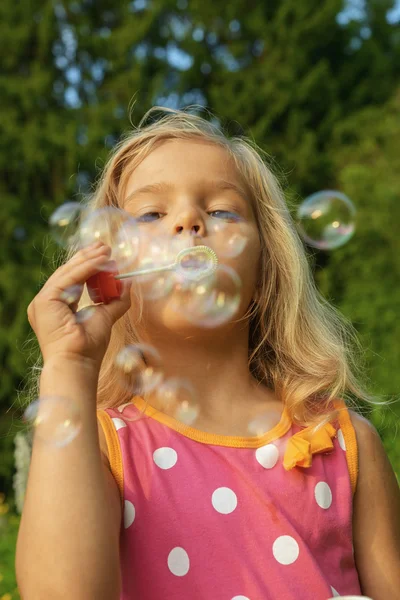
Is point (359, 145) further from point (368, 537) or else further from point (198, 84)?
point (368, 537)

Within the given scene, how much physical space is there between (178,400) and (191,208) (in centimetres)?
45

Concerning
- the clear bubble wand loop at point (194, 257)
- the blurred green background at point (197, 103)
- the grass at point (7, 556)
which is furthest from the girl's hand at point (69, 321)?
the blurred green background at point (197, 103)

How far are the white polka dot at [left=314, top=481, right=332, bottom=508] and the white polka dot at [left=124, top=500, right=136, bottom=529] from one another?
412mm

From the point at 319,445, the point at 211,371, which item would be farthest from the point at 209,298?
the point at 319,445

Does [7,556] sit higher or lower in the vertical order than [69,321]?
lower

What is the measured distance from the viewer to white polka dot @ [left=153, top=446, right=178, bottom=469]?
166 cm

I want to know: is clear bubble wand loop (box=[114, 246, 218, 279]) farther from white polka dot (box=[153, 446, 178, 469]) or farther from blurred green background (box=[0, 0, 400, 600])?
blurred green background (box=[0, 0, 400, 600])

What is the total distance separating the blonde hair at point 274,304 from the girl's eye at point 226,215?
18 cm

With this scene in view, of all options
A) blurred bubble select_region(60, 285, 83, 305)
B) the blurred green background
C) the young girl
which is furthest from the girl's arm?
the blurred green background

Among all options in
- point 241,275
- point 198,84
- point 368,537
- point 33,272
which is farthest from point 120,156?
point 198,84

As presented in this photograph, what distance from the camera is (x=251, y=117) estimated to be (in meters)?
7.93

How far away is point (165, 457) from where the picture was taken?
5.49 ft

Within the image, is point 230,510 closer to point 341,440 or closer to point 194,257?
point 341,440

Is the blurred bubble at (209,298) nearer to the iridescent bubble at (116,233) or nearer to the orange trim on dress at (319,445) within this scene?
the iridescent bubble at (116,233)
